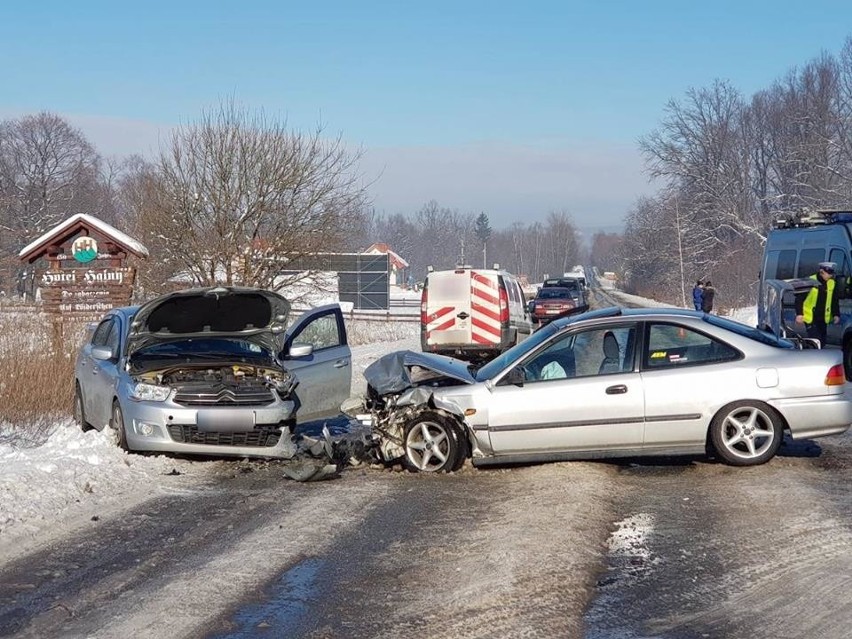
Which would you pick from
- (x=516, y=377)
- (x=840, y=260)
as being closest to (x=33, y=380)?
(x=516, y=377)

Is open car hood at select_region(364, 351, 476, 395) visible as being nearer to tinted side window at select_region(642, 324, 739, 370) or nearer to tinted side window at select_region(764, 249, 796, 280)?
tinted side window at select_region(642, 324, 739, 370)

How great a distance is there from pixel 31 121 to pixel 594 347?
82.1m

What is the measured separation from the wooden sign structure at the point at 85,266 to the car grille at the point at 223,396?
11.8 metres

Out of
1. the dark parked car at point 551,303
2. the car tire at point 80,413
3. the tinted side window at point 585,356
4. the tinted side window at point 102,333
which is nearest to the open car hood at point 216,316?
the tinted side window at point 102,333

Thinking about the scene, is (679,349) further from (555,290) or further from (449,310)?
(555,290)

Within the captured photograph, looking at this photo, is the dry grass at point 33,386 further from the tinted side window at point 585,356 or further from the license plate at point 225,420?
the tinted side window at point 585,356

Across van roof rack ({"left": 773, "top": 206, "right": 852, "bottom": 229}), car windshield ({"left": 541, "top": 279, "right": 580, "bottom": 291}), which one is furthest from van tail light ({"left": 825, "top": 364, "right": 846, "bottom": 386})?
car windshield ({"left": 541, "top": 279, "right": 580, "bottom": 291})

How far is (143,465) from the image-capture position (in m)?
10.1

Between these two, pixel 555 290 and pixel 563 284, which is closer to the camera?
pixel 555 290

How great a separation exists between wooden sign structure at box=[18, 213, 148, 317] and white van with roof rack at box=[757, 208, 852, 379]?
42.2 feet

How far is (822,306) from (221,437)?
33.3ft

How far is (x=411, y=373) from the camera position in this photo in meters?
10.4

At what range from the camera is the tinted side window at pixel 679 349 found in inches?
381

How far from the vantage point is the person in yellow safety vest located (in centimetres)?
1616
